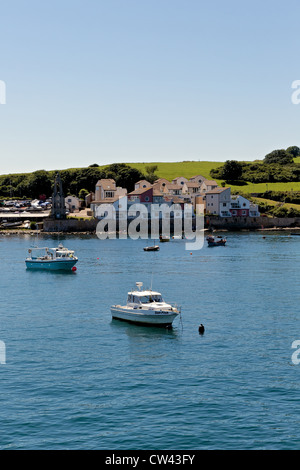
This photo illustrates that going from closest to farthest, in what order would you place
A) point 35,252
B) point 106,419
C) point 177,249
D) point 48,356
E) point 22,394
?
1. point 106,419
2. point 22,394
3. point 48,356
4. point 35,252
5. point 177,249

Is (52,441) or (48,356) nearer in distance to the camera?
(52,441)

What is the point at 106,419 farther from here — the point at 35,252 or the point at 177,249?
the point at 177,249

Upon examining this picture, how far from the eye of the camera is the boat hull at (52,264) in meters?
117

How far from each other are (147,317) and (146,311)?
2.07 ft

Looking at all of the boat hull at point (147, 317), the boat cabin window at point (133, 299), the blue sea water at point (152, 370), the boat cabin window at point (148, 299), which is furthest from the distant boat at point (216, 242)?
the boat hull at point (147, 317)

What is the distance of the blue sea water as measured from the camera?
3691 cm

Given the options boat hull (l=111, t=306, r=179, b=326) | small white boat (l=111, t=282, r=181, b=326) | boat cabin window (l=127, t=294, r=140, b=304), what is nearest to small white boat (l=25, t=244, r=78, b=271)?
boat cabin window (l=127, t=294, r=140, b=304)

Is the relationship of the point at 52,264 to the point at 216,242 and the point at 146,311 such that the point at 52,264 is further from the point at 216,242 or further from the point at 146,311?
the point at 216,242

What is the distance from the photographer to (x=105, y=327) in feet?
212

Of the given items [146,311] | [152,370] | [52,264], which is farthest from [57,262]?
[152,370]

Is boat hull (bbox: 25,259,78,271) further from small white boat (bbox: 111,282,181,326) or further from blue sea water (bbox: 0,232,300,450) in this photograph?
small white boat (bbox: 111,282,181,326)

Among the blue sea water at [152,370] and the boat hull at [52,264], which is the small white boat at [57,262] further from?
the blue sea water at [152,370]

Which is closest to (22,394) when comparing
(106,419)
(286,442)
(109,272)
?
(106,419)
